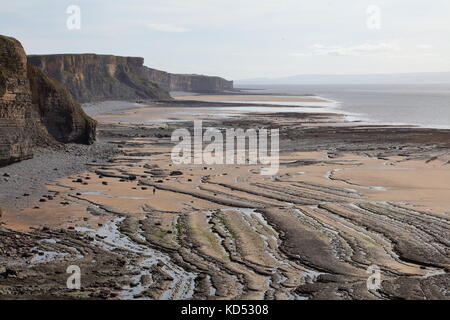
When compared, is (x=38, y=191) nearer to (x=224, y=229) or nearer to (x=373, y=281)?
(x=224, y=229)

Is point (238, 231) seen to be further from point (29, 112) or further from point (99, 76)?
point (99, 76)

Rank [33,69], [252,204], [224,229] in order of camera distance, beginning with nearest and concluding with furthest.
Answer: [224,229] → [252,204] → [33,69]

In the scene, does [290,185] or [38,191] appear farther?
[290,185]

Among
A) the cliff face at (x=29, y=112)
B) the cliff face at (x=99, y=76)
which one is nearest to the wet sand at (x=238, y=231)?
the cliff face at (x=29, y=112)

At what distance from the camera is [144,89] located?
153 meters

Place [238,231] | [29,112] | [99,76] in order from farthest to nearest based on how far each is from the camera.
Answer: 1. [99,76]
2. [29,112]
3. [238,231]

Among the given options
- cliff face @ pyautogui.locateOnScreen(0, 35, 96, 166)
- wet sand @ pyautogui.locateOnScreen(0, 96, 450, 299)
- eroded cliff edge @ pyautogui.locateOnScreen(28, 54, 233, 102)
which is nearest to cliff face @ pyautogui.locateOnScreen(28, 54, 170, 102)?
eroded cliff edge @ pyautogui.locateOnScreen(28, 54, 233, 102)

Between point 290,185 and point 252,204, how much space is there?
5.61 m

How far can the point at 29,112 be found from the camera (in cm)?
3925

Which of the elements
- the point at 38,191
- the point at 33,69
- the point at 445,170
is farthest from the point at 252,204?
the point at 33,69

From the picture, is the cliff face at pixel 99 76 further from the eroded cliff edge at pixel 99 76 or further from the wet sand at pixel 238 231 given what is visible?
the wet sand at pixel 238 231

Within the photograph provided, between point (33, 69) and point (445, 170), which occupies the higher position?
point (33, 69)

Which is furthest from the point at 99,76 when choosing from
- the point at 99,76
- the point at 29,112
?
the point at 29,112
